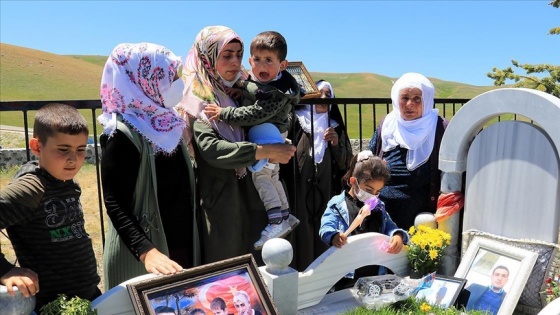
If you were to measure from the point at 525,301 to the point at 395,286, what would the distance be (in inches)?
28.2

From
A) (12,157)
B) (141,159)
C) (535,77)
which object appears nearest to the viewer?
(141,159)

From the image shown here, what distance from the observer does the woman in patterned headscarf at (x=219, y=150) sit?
7.88 feet

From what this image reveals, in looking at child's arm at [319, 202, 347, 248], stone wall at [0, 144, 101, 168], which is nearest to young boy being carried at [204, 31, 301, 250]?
child's arm at [319, 202, 347, 248]

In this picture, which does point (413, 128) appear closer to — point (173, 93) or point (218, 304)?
point (173, 93)

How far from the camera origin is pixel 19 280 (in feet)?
5.05

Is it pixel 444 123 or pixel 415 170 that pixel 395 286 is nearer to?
pixel 415 170

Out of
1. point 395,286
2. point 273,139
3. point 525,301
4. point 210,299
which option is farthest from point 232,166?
point 525,301

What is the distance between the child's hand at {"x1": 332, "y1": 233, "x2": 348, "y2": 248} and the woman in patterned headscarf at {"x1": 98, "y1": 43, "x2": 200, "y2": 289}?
871 mm

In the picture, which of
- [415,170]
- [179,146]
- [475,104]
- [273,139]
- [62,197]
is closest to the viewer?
[62,197]

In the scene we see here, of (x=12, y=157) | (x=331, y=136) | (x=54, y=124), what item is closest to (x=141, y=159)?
(x=54, y=124)

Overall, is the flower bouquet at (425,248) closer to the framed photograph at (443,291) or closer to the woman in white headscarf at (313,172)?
the framed photograph at (443,291)

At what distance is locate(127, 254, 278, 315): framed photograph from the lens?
6.14 ft

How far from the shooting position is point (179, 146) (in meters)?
2.26

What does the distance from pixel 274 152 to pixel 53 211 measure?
1116 mm
